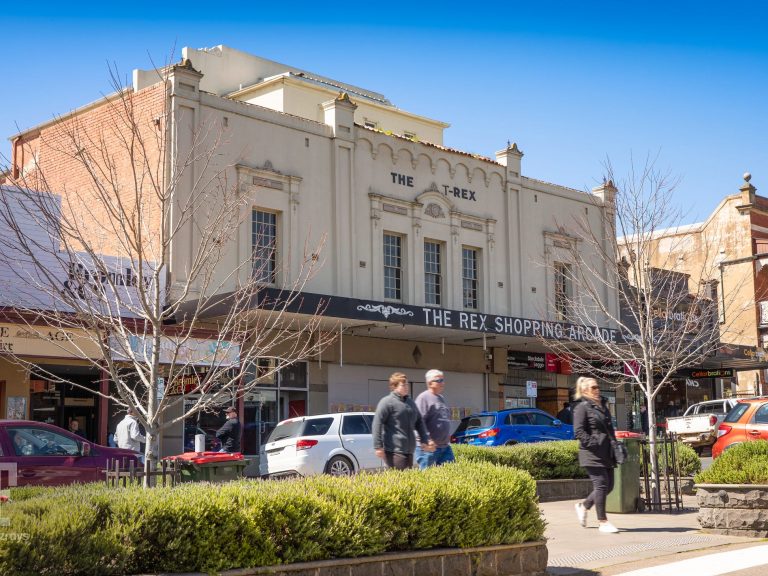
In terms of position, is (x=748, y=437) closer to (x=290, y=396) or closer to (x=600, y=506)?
(x=600, y=506)

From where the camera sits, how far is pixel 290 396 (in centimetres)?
2519

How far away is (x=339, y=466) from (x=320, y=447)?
0.57m

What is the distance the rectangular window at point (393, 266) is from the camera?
2709 centimetres

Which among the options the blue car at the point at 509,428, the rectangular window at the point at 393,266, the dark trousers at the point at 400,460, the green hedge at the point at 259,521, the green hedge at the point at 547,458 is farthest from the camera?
the rectangular window at the point at 393,266

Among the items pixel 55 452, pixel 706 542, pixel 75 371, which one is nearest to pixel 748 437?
pixel 706 542

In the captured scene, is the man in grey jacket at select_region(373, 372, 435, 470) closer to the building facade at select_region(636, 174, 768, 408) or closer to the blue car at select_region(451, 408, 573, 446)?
the blue car at select_region(451, 408, 573, 446)

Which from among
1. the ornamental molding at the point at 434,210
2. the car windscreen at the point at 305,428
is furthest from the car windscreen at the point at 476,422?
the ornamental molding at the point at 434,210

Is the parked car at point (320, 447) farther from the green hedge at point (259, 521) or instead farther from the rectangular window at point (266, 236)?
the green hedge at point (259, 521)

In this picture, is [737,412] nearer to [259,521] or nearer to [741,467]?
[741,467]

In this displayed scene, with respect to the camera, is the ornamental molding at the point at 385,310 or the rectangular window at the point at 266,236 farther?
the rectangular window at the point at 266,236

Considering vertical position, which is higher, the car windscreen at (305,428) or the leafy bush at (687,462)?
the car windscreen at (305,428)

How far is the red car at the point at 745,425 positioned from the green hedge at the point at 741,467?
5.32 meters

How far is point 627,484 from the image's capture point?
13.7 meters

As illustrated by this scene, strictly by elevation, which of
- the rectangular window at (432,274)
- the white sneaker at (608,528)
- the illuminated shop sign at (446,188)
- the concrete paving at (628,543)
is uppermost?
the illuminated shop sign at (446,188)
